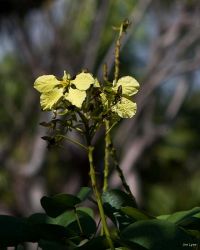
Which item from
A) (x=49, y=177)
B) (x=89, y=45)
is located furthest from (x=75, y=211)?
(x=49, y=177)

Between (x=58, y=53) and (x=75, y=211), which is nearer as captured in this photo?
(x=75, y=211)

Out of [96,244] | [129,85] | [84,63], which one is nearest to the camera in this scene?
[96,244]

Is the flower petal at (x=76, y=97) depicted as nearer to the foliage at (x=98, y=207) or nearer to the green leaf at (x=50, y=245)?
the foliage at (x=98, y=207)

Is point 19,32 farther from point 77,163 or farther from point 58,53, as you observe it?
point 77,163

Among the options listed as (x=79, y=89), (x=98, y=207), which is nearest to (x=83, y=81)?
(x=79, y=89)

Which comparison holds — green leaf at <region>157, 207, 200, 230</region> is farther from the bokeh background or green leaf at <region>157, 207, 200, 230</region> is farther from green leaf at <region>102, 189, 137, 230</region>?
the bokeh background

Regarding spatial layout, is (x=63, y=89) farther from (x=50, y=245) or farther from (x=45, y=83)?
(x=50, y=245)

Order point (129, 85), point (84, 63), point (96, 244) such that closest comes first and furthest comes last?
point (96, 244), point (129, 85), point (84, 63)

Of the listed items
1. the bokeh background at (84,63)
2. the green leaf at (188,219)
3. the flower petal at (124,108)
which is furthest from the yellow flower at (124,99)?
the bokeh background at (84,63)
